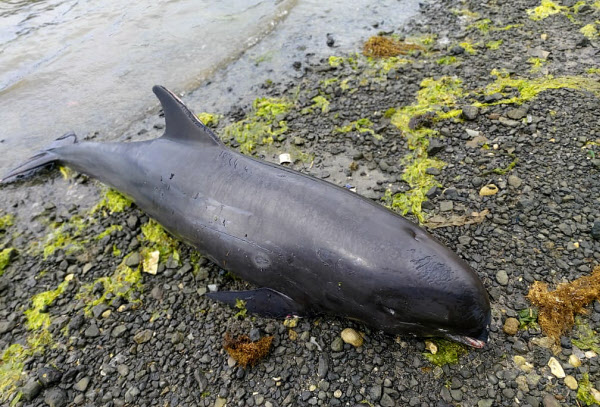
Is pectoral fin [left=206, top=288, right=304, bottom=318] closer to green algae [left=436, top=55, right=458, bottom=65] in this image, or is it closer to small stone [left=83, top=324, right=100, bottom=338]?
small stone [left=83, top=324, right=100, bottom=338]

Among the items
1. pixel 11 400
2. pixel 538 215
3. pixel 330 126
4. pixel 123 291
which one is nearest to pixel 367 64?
pixel 330 126

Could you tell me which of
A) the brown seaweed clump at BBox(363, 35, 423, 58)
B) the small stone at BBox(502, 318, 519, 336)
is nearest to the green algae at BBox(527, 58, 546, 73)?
the brown seaweed clump at BBox(363, 35, 423, 58)

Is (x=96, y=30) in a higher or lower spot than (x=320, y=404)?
higher

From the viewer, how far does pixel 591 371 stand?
10.6ft

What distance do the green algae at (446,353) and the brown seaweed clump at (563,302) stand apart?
0.79 m

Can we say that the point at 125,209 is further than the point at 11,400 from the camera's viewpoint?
Yes

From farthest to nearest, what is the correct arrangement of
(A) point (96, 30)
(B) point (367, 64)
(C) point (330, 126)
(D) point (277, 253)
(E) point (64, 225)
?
(A) point (96, 30) < (B) point (367, 64) < (C) point (330, 126) < (E) point (64, 225) < (D) point (277, 253)

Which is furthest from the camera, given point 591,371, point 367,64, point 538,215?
point 367,64

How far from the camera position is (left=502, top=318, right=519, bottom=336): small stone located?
3.54m

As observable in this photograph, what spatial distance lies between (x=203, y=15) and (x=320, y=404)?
32.9ft

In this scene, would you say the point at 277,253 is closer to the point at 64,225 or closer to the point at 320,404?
the point at 320,404

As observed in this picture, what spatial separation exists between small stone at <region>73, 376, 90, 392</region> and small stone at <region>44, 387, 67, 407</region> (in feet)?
0.36

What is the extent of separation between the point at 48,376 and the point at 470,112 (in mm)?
5938

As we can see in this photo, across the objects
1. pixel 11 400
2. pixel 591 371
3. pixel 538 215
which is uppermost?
pixel 538 215
